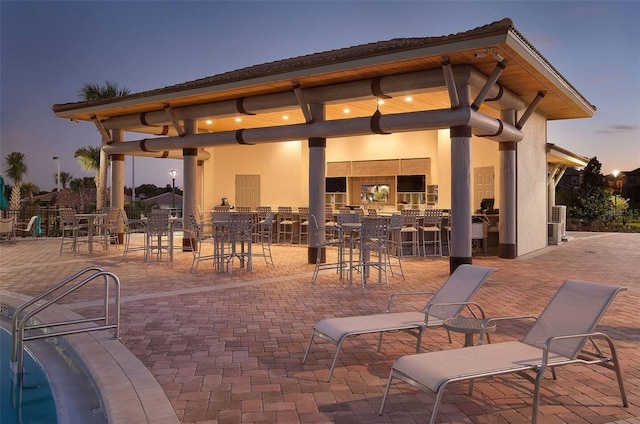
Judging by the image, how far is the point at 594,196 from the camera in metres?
23.8

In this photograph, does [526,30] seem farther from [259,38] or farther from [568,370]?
[568,370]

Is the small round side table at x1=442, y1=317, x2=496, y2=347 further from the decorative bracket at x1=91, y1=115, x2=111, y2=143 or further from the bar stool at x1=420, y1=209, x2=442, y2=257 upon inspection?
the decorative bracket at x1=91, y1=115, x2=111, y2=143

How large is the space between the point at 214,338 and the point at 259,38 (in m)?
27.1

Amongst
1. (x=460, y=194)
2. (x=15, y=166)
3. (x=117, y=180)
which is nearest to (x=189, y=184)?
(x=117, y=180)

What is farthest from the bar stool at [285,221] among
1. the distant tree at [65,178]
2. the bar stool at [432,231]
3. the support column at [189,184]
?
the distant tree at [65,178]

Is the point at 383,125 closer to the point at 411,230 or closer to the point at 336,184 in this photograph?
the point at 411,230

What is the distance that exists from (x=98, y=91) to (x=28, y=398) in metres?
20.4

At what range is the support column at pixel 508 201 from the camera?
11.4m

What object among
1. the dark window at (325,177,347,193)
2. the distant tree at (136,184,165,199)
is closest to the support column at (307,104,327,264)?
the dark window at (325,177,347,193)

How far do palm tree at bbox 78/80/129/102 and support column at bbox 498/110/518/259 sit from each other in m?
16.7

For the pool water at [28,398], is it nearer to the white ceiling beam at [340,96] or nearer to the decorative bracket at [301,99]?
the decorative bracket at [301,99]

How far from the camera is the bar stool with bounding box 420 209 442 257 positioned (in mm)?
11469

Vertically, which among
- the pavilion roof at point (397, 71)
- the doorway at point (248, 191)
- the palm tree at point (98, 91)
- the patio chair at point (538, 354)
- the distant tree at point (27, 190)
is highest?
the palm tree at point (98, 91)

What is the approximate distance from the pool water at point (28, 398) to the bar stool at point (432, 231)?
28.6ft
